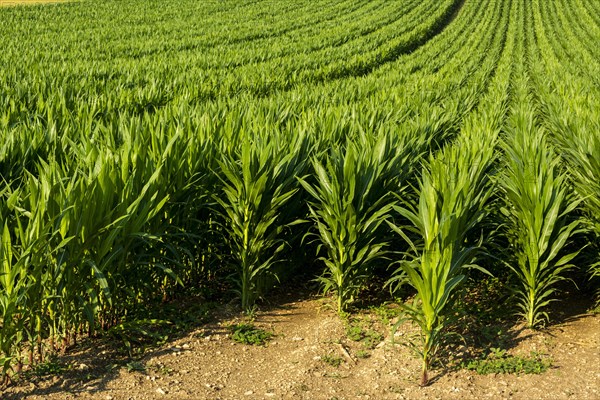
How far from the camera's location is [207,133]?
5.30 meters

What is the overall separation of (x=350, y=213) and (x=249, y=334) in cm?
107

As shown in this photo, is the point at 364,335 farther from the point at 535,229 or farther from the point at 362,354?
the point at 535,229

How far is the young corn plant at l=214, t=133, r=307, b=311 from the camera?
441cm

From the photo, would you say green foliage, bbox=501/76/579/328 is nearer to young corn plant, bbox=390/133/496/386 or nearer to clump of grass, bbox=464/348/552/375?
young corn plant, bbox=390/133/496/386

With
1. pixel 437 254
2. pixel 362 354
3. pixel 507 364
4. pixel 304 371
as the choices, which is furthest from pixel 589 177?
pixel 304 371

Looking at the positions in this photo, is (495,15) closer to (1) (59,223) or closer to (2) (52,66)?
(2) (52,66)

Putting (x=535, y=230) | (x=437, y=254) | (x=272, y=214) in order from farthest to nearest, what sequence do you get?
(x=272, y=214) < (x=535, y=230) < (x=437, y=254)

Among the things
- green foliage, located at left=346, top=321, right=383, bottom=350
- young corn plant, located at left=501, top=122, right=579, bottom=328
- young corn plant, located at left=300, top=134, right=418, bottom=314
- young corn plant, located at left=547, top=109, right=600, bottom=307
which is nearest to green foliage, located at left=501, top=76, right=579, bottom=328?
young corn plant, located at left=501, top=122, right=579, bottom=328

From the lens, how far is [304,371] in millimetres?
3801

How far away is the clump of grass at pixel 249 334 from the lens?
4164mm

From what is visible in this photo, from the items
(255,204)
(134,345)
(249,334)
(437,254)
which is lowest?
(249,334)

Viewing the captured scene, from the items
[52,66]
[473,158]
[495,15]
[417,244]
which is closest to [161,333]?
[417,244]

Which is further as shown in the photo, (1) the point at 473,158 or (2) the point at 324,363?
(1) the point at 473,158

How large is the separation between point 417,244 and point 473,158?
3.67ft
